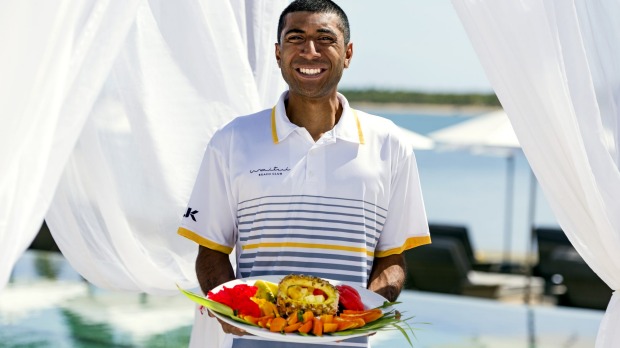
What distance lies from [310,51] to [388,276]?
0.55 m

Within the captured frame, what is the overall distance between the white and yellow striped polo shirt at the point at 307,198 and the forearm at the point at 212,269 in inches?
0.9

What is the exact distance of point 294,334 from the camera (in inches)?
83.3

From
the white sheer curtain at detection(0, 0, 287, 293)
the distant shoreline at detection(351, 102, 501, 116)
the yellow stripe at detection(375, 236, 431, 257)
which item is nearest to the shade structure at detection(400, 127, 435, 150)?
the white sheer curtain at detection(0, 0, 287, 293)

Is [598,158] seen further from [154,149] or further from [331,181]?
[154,149]

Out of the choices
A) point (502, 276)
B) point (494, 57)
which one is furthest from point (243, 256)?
point (502, 276)

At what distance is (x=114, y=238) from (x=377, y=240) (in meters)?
1.00

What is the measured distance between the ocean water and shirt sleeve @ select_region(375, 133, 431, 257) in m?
14.6

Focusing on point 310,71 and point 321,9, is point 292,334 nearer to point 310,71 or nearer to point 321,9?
point 310,71

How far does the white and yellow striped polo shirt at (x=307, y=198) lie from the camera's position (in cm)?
237

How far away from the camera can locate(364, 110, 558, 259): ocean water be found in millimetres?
22484

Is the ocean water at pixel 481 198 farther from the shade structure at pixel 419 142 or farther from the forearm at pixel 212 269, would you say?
the forearm at pixel 212 269

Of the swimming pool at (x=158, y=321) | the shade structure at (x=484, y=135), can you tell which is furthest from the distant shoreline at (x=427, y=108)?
the swimming pool at (x=158, y=321)

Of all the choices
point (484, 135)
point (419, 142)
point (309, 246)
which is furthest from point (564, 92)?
point (484, 135)

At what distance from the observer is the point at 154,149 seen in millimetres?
3205
